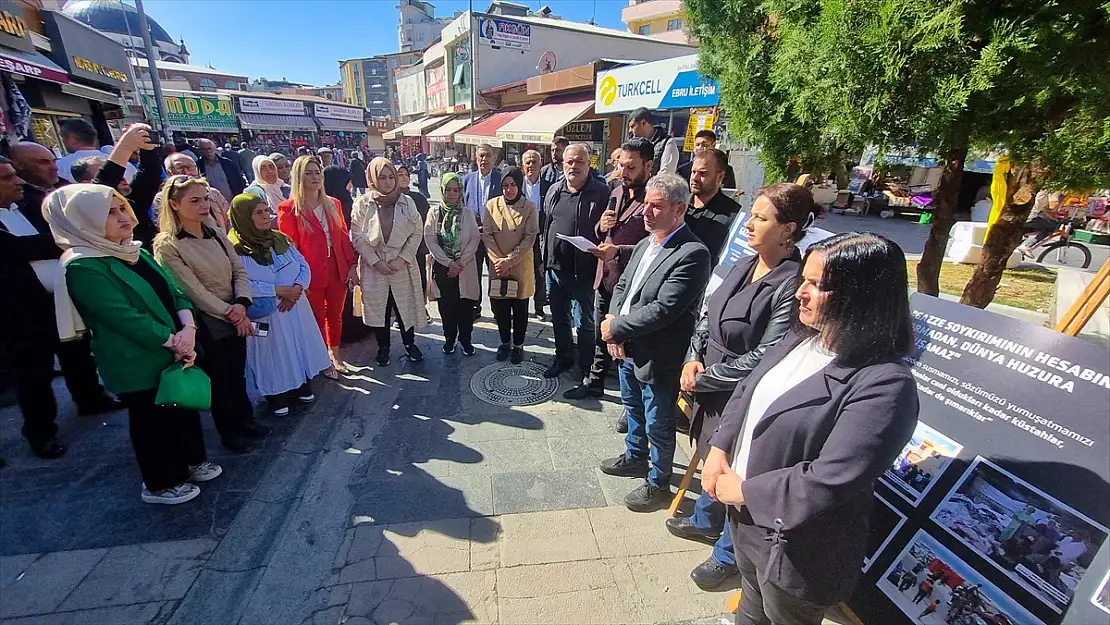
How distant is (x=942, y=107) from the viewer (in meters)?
1.64

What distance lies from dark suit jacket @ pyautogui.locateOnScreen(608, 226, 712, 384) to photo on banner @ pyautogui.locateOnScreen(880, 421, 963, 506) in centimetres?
110

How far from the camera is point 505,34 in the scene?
23578 mm

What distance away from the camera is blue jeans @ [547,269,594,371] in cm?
417

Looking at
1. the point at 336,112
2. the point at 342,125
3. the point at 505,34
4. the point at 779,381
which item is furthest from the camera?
the point at 342,125

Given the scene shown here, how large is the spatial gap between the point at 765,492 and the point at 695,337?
1206 millimetres

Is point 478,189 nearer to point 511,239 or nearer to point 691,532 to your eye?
point 511,239

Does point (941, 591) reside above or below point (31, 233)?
below

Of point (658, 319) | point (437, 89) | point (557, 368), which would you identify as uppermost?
point (437, 89)

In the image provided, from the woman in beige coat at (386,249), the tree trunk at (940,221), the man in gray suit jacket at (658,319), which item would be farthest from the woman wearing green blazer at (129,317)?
the tree trunk at (940,221)

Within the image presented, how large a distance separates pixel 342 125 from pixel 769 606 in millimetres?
49832

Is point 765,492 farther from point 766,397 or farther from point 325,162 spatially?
point 325,162

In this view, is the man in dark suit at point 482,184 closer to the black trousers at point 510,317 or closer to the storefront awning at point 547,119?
the black trousers at point 510,317

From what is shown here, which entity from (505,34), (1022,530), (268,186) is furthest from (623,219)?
(505,34)

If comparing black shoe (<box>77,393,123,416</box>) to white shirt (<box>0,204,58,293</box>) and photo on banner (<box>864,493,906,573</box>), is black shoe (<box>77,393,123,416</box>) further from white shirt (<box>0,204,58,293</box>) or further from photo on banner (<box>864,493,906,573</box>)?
photo on banner (<box>864,493,906,573</box>)
